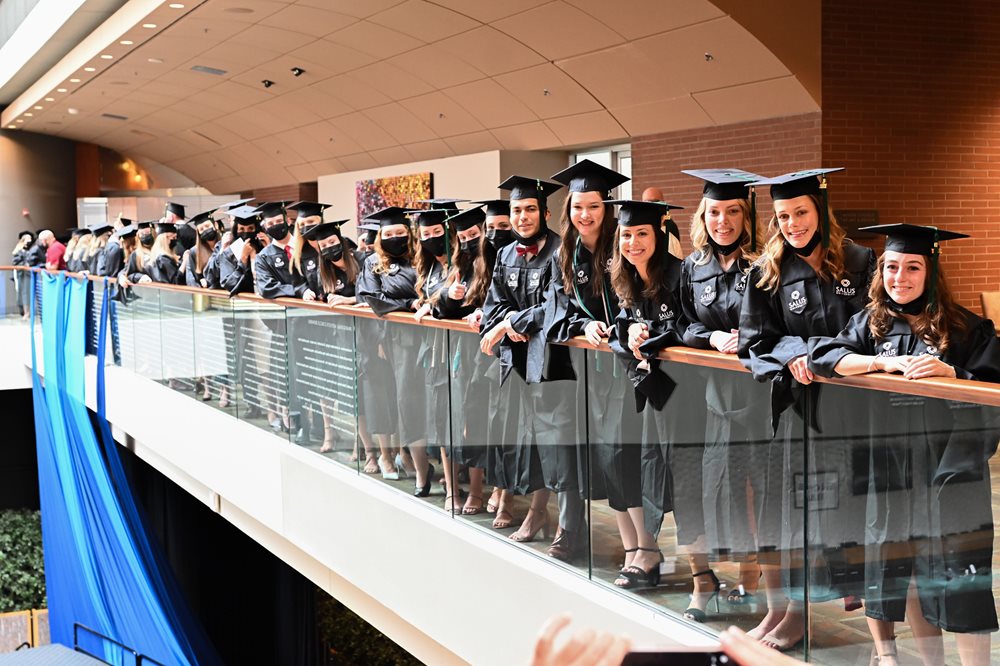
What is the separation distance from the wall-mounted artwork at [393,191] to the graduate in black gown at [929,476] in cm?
1212

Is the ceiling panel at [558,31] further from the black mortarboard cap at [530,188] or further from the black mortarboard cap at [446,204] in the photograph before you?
the black mortarboard cap at [530,188]

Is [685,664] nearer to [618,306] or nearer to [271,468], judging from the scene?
[618,306]

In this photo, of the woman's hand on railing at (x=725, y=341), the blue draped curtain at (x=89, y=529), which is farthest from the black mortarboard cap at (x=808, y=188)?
the blue draped curtain at (x=89, y=529)

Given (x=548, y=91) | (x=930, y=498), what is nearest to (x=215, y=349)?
(x=548, y=91)

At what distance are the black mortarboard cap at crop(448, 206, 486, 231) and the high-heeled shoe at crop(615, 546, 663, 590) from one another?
2234 mm

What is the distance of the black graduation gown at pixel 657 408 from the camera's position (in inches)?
144

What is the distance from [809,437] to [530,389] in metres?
1.59

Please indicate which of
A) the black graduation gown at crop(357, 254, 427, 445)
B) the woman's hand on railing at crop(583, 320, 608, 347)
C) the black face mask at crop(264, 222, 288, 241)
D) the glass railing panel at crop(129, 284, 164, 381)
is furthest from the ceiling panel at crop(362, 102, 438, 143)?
the woman's hand on railing at crop(583, 320, 608, 347)

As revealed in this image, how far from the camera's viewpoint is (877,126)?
9.14m

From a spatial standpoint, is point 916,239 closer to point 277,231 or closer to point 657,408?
point 657,408

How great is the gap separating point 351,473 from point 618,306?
248cm

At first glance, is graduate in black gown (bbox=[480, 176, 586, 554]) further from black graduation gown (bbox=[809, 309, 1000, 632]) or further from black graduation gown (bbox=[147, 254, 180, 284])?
black graduation gown (bbox=[147, 254, 180, 284])

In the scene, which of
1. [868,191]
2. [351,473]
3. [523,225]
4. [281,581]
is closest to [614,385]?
[523,225]

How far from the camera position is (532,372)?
178 inches
